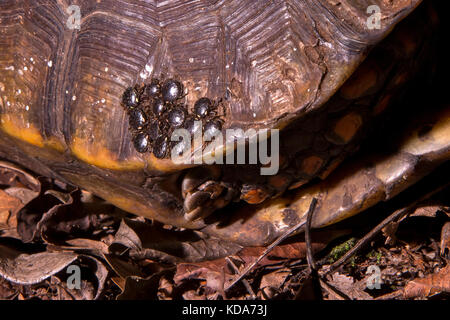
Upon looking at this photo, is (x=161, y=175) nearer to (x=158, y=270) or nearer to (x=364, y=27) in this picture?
(x=158, y=270)

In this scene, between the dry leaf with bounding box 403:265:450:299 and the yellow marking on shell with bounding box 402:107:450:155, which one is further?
the dry leaf with bounding box 403:265:450:299

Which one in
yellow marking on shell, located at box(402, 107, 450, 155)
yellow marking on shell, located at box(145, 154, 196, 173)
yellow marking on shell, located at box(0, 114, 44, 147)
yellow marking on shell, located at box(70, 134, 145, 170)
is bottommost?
yellow marking on shell, located at box(145, 154, 196, 173)

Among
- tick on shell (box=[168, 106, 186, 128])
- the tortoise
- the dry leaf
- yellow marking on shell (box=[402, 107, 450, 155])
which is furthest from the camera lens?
the dry leaf

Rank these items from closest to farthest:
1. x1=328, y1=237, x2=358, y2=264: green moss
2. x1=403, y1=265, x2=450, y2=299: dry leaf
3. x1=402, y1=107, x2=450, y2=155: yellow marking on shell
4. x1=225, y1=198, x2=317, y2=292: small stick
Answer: x1=402, y1=107, x2=450, y2=155: yellow marking on shell
x1=403, y1=265, x2=450, y2=299: dry leaf
x1=225, y1=198, x2=317, y2=292: small stick
x1=328, y1=237, x2=358, y2=264: green moss

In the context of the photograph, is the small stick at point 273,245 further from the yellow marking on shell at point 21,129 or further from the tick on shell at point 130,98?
the yellow marking on shell at point 21,129

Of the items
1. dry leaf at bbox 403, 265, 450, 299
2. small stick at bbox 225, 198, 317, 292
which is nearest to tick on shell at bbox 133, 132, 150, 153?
small stick at bbox 225, 198, 317, 292

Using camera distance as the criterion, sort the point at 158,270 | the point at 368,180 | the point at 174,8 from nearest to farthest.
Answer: the point at 174,8, the point at 368,180, the point at 158,270

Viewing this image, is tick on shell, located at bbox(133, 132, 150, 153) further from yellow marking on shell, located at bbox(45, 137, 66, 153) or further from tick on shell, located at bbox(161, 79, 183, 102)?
yellow marking on shell, located at bbox(45, 137, 66, 153)

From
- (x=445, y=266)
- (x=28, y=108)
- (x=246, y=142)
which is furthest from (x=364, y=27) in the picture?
(x=28, y=108)

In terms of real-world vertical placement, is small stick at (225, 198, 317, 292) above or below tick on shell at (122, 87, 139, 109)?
below
